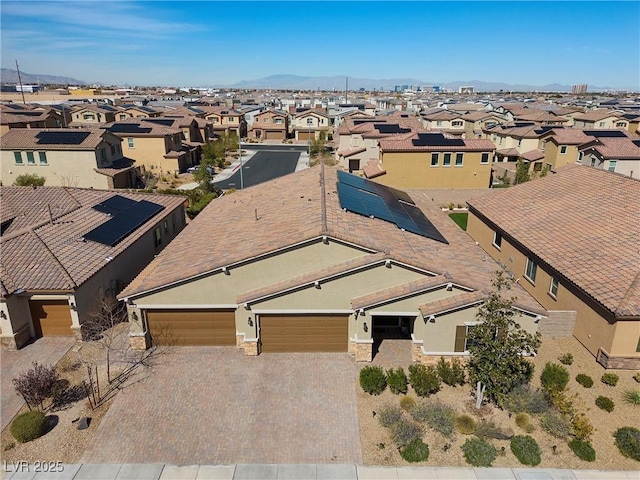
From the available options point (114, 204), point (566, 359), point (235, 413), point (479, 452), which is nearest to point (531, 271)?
point (566, 359)

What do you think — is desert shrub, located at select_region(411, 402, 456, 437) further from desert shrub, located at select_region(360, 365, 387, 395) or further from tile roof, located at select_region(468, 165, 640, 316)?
tile roof, located at select_region(468, 165, 640, 316)

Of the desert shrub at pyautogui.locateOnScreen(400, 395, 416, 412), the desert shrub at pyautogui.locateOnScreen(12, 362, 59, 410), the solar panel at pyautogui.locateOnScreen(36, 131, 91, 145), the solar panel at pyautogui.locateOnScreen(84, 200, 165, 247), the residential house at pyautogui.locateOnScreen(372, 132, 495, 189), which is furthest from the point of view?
the residential house at pyautogui.locateOnScreen(372, 132, 495, 189)

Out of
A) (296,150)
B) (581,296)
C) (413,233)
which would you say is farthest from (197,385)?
(296,150)

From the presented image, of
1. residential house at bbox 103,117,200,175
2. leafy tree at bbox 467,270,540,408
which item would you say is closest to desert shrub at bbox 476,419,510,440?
leafy tree at bbox 467,270,540,408

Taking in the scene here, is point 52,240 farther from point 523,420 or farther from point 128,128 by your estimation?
point 128,128

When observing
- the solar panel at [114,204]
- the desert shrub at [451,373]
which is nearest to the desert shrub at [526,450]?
the desert shrub at [451,373]

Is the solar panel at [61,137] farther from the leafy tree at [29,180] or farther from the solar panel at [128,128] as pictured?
the solar panel at [128,128]
